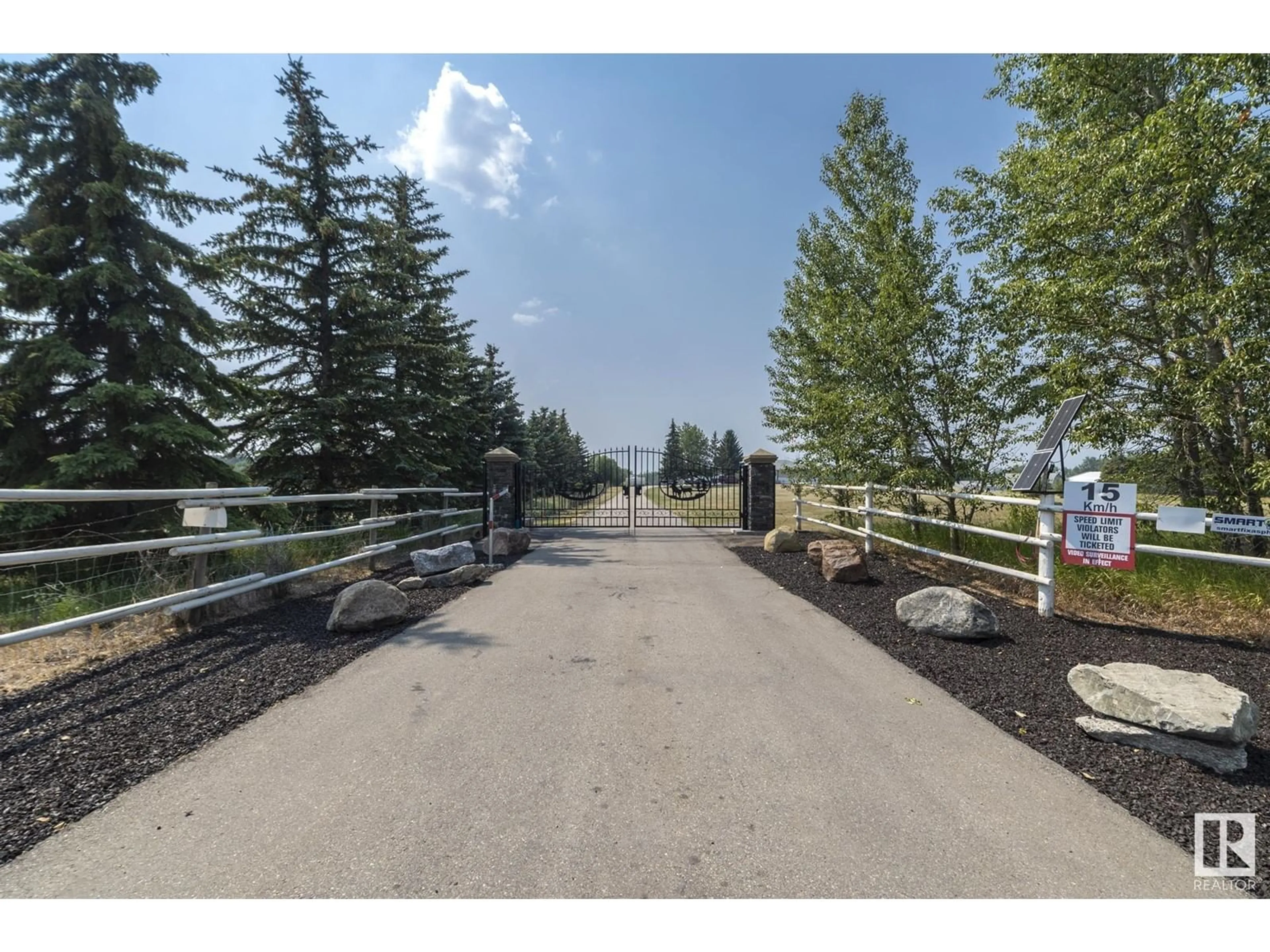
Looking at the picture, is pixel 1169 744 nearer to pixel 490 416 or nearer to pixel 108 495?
pixel 108 495

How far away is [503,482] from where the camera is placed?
12852 mm

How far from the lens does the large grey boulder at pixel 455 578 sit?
6.75 m

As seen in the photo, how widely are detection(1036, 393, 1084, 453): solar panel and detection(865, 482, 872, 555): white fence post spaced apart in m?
3.32

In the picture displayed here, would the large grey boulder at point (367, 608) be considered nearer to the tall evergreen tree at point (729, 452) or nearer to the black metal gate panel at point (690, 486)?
the black metal gate panel at point (690, 486)

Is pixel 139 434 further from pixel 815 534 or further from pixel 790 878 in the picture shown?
pixel 815 534

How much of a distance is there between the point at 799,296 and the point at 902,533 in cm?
625

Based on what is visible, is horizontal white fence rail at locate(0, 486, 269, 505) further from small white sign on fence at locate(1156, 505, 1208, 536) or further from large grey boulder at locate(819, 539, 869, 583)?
small white sign on fence at locate(1156, 505, 1208, 536)

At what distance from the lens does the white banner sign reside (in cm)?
382

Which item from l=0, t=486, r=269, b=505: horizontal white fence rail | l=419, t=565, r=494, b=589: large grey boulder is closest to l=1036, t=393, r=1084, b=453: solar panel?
l=419, t=565, r=494, b=589: large grey boulder

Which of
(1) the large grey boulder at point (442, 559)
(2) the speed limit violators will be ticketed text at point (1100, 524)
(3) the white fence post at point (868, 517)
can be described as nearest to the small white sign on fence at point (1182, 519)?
(2) the speed limit violators will be ticketed text at point (1100, 524)

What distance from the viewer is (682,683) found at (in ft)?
12.3

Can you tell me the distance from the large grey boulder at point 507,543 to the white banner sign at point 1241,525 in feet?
27.4

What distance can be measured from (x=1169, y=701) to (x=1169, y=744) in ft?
0.72

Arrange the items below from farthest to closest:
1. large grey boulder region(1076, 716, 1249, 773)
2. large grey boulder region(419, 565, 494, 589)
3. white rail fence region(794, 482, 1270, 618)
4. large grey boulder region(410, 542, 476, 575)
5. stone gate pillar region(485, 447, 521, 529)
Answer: stone gate pillar region(485, 447, 521, 529) < large grey boulder region(410, 542, 476, 575) < large grey boulder region(419, 565, 494, 589) < white rail fence region(794, 482, 1270, 618) < large grey boulder region(1076, 716, 1249, 773)
